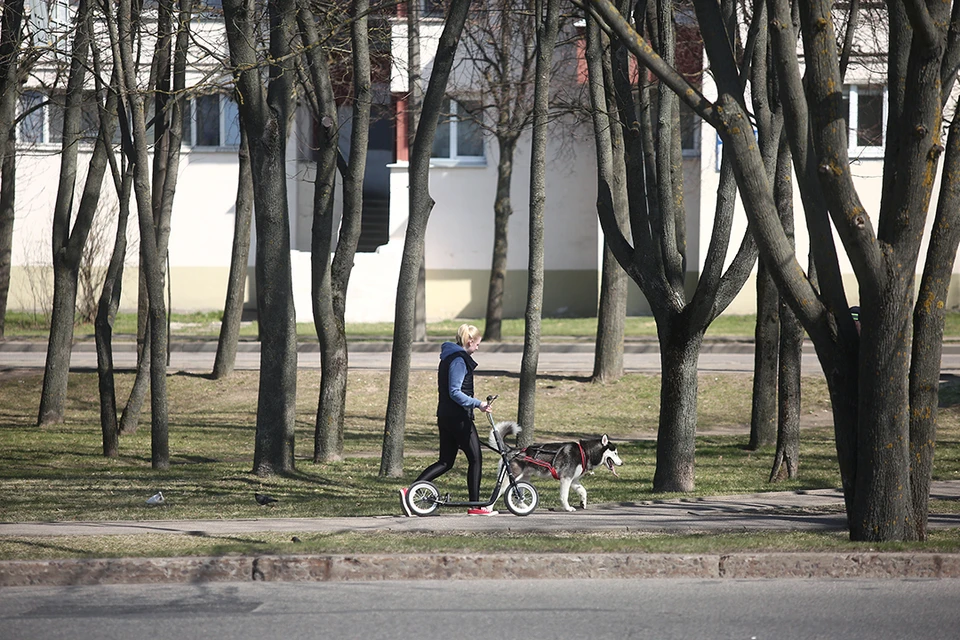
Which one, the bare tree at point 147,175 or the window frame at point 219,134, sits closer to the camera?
the bare tree at point 147,175

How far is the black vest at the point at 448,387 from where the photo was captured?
945cm

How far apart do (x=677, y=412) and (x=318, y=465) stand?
4780 mm

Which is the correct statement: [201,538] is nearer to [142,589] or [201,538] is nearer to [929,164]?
[142,589]

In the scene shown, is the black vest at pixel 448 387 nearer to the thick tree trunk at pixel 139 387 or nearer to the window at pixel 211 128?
the thick tree trunk at pixel 139 387

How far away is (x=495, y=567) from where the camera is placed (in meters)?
7.29

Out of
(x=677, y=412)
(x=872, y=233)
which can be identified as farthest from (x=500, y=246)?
(x=872, y=233)

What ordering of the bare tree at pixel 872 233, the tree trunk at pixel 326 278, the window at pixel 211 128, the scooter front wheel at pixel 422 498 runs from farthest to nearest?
the window at pixel 211 128 < the tree trunk at pixel 326 278 < the scooter front wheel at pixel 422 498 < the bare tree at pixel 872 233

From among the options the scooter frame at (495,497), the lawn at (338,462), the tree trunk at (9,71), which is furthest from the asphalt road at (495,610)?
the tree trunk at (9,71)

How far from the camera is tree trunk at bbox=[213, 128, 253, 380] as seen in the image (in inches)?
800

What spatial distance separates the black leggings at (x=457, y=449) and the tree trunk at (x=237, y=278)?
1159 centimetres

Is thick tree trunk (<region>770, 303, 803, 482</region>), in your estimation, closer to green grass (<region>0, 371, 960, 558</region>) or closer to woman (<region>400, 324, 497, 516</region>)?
green grass (<region>0, 371, 960, 558</region>)

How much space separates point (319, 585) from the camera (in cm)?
708

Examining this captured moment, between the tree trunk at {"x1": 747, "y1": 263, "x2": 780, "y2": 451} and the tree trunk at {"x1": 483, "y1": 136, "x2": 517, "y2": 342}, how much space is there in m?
11.5

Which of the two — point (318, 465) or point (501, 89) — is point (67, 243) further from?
point (501, 89)
